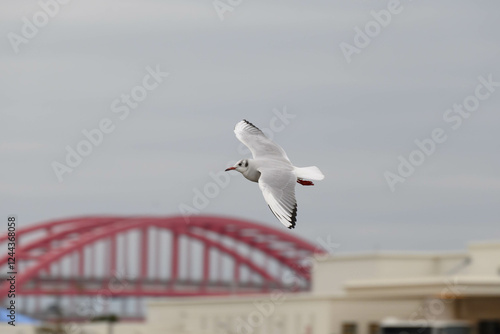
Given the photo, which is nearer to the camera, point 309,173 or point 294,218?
point 294,218

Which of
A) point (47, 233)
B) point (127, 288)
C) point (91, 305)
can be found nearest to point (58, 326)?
point (91, 305)

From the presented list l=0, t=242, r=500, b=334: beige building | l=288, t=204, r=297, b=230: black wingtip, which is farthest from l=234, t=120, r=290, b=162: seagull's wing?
l=0, t=242, r=500, b=334: beige building

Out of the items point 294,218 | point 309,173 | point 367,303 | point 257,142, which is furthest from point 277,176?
point 367,303

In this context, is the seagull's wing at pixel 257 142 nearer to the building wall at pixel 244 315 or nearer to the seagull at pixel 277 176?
the seagull at pixel 277 176

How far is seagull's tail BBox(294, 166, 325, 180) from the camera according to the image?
482 inches

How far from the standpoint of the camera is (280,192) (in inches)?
454

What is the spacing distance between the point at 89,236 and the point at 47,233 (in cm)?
387

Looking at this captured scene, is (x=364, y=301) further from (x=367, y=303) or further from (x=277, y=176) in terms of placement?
(x=277, y=176)

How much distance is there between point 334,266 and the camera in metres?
57.3

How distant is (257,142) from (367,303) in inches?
1321

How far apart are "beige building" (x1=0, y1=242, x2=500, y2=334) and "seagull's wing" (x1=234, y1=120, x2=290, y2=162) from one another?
80.2ft

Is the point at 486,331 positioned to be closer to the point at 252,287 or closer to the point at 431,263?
the point at 431,263

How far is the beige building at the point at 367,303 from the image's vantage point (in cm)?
4181

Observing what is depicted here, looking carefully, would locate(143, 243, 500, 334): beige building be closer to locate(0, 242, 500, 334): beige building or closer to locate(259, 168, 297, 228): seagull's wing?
locate(0, 242, 500, 334): beige building
